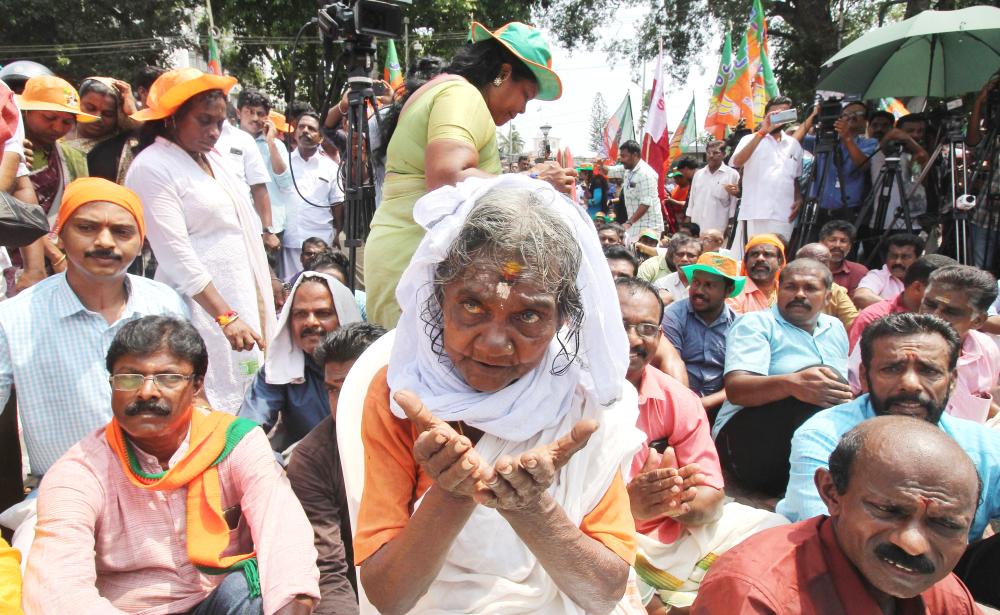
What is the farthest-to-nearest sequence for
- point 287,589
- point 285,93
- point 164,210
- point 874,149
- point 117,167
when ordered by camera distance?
point 285,93 < point 874,149 < point 117,167 < point 164,210 < point 287,589

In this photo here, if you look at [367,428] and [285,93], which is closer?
[367,428]

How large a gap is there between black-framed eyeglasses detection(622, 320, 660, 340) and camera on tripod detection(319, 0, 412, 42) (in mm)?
1868

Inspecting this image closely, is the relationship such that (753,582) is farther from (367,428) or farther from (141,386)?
(141,386)

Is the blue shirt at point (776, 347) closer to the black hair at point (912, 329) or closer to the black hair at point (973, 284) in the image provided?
the black hair at point (973, 284)

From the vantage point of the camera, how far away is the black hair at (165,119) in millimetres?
3375

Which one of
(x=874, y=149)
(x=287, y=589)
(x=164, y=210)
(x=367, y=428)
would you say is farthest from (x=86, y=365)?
(x=874, y=149)

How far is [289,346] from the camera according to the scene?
3.40m

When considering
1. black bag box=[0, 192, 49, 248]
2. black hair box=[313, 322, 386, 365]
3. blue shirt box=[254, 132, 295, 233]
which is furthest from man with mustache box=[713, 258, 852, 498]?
blue shirt box=[254, 132, 295, 233]

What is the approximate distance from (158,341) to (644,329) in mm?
1823

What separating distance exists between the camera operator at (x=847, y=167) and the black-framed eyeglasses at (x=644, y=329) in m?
4.66

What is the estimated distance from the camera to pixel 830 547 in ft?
5.88

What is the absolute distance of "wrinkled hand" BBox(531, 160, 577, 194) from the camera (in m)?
2.25

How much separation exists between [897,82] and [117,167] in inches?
280

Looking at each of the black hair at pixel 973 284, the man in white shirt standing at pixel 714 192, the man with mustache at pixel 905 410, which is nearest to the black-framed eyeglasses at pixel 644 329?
the man with mustache at pixel 905 410
